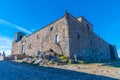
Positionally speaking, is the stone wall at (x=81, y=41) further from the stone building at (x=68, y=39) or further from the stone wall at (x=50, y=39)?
the stone wall at (x=50, y=39)

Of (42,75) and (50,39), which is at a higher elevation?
(50,39)

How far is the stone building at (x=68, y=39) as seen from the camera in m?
25.6

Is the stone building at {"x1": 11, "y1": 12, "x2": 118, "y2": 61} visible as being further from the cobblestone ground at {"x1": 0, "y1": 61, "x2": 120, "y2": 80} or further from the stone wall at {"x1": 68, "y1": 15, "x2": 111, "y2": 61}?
the cobblestone ground at {"x1": 0, "y1": 61, "x2": 120, "y2": 80}

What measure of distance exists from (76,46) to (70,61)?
643 cm

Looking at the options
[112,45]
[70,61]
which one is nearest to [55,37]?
[70,61]

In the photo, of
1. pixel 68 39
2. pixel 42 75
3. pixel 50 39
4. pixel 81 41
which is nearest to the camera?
pixel 42 75

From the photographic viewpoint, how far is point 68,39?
2516cm

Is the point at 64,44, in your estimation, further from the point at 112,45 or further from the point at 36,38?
the point at 112,45

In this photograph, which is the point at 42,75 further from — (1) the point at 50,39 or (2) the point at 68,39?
(1) the point at 50,39

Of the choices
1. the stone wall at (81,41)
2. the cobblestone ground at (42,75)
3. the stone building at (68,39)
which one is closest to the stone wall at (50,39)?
the stone building at (68,39)

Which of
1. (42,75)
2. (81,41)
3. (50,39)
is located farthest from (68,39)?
(42,75)

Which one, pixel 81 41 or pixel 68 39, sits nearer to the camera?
pixel 68 39

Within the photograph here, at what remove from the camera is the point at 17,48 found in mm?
42062

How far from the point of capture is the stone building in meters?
25.6
